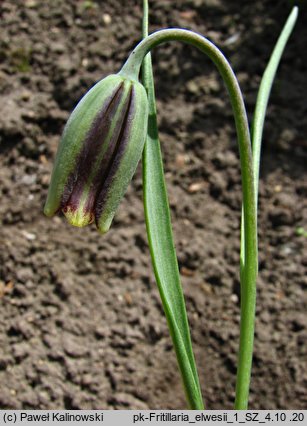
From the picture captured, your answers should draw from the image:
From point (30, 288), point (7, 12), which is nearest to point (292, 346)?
point (30, 288)

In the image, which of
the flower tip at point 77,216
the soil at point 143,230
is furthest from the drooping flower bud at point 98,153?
the soil at point 143,230

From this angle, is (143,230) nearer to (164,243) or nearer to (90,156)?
(164,243)

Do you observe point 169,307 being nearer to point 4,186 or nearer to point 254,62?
point 4,186

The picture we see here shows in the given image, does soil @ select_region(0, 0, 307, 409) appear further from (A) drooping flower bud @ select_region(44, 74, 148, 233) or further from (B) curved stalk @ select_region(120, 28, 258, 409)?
(A) drooping flower bud @ select_region(44, 74, 148, 233)

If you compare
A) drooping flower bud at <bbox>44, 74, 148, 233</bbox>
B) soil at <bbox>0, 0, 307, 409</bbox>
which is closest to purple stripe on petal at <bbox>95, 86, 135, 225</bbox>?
drooping flower bud at <bbox>44, 74, 148, 233</bbox>

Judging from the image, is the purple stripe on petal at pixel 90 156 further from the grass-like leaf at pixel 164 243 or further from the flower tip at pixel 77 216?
the grass-like leaf at pixel 164 243
